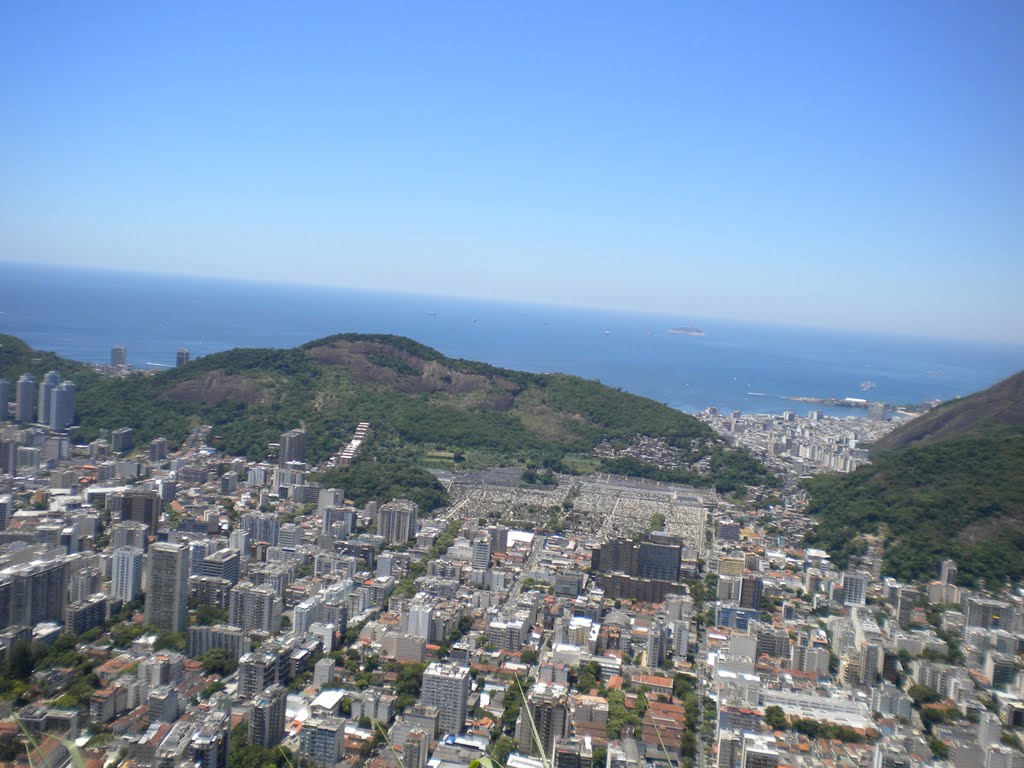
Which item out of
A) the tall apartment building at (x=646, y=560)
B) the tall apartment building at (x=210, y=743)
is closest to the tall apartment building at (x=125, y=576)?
the tall apartment building at (x=210, y=743)

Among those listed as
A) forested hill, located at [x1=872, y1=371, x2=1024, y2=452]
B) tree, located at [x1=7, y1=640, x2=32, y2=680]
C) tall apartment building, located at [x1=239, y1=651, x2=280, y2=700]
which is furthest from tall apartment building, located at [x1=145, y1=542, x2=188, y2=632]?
forested hill, located at [x1=872, y1=371, x2=1024, y2=452]

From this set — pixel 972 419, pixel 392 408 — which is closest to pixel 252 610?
pixel 392 408

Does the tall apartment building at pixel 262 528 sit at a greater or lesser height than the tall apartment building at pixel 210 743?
lesser

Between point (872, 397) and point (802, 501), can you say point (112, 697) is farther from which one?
point (872, 397)

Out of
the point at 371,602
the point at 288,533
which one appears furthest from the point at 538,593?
the point at 288,533

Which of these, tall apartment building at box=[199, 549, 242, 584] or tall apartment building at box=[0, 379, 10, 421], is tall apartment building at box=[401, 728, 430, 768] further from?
tall apartment building at box=[0, 379, 10, 421]

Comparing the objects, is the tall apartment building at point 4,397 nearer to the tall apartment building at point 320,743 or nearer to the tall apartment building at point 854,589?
the tall apartment building at point 320,743

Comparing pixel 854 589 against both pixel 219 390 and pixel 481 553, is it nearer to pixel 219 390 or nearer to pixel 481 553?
pixel 481 553
